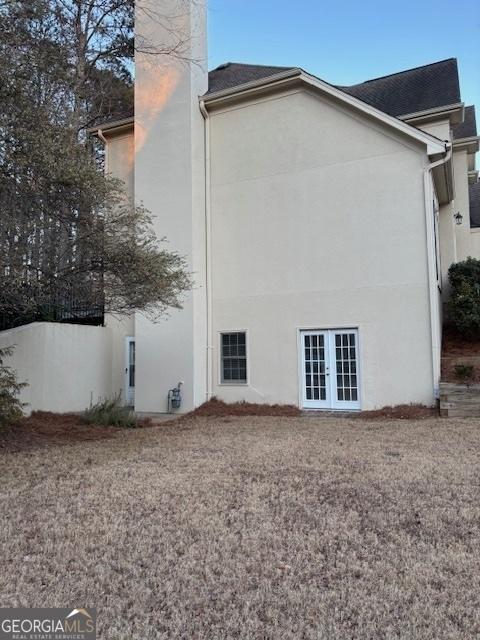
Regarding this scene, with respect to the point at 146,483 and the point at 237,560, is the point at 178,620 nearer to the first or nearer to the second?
the point at 237,560

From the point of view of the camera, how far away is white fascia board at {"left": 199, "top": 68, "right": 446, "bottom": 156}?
33.6ft

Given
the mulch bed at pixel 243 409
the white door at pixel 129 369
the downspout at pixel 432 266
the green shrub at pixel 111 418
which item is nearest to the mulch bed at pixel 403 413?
the downspout at pixel 432 266

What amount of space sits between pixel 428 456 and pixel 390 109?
10.4 metres

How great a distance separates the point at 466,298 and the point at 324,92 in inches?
246

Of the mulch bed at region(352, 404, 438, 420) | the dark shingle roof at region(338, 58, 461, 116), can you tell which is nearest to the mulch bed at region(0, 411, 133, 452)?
the mulch bed at region(352, 404, 438, 420)

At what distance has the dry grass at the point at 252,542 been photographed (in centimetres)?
257

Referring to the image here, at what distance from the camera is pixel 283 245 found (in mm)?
11766

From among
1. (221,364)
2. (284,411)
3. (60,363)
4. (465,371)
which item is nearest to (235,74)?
(221,364)

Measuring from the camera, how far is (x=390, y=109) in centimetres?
1284

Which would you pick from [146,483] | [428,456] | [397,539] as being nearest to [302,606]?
[397,539]

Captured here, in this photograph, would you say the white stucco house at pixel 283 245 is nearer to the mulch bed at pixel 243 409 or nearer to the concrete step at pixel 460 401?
the mulch bed at pixel 243 409

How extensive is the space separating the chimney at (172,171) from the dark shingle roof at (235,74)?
0.85 m

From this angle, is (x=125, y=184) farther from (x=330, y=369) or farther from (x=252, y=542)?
(x=252, y=542)

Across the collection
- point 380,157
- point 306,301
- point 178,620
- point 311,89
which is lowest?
point 178,620
